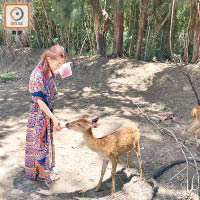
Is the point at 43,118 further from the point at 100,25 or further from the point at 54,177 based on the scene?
the point at 100,25

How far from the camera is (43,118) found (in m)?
3.42

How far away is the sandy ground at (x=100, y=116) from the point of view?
3.62 meters

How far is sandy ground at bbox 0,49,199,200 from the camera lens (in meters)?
3.62

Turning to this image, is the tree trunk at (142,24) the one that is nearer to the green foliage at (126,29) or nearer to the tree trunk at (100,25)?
the green foliage at (126,29)

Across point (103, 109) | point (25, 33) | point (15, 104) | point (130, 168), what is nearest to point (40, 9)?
point (25, 33)

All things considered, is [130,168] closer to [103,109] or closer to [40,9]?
[103,109]

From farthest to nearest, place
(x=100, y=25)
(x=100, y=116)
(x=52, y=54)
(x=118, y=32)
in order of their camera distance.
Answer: (x=100, y=25)
(x=118, y=32)
(x=100, y=116)
(x=52, y=54)

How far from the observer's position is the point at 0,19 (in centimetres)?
1298

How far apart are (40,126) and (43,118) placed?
0.11 m

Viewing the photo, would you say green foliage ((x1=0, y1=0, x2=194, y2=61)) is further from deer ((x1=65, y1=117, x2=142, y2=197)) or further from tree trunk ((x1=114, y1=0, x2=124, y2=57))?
deer ((x1=65, y1=117, x2=142, y2=197))

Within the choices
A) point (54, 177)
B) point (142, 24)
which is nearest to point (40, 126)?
point (54, 177)

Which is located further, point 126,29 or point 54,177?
point 126,29

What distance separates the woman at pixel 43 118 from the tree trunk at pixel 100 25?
7.98 m

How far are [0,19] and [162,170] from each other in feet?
38.9
